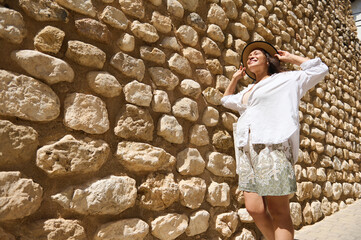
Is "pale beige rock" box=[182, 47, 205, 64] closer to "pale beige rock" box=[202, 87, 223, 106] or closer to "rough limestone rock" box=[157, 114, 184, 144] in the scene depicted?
"pale beige rock" box=[202, 87, 223, 106]

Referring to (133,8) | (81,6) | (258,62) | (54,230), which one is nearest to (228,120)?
(258,62)

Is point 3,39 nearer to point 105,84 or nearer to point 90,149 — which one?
point 105,84

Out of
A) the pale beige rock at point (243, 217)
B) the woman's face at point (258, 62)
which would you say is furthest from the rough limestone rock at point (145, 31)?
the pale beige rock at point (243, 217)

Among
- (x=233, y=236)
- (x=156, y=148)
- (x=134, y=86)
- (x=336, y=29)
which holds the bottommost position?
(x=233, y=236)

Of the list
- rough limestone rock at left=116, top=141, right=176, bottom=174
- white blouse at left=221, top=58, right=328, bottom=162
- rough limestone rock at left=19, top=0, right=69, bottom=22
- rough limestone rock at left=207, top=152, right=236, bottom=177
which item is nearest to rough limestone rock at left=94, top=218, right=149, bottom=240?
rough limestone rock at left=116, top=141, right=176, bottom=174

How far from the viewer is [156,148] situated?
4.93 feet

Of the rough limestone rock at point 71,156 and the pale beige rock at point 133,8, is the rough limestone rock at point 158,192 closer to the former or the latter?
the rough limestone rock at point 71,156

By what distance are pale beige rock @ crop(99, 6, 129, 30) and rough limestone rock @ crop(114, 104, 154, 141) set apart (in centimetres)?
46

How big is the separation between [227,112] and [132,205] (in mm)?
1025

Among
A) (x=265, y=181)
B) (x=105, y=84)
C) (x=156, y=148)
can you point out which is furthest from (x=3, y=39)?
(x=265, y=181)

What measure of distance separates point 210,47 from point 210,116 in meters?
0.54

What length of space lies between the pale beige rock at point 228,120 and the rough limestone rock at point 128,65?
2.42 feet

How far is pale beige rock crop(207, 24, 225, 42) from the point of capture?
206 cm

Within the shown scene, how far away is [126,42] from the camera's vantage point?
151 centimetres
